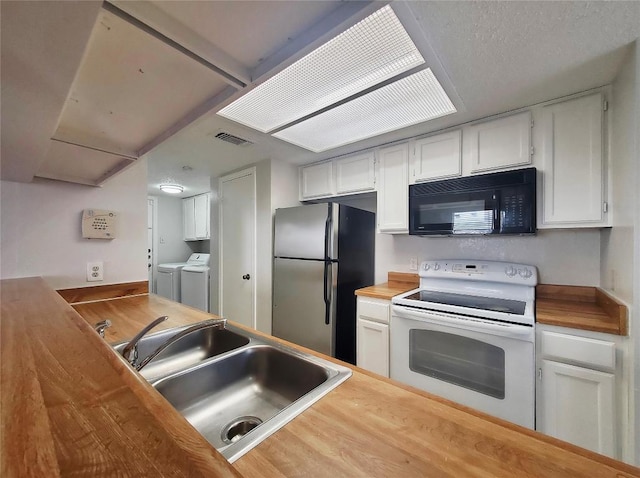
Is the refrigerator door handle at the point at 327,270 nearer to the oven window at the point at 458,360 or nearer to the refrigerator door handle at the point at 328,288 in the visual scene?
the refrigerator door handle at the point at 328,288

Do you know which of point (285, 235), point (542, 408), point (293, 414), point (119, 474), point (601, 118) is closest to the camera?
point (119, 474)

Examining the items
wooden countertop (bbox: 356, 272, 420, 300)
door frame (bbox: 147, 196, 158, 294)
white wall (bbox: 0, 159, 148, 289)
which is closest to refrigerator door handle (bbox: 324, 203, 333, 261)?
wooden countertop (bbox: 356, 272, 420, 300)

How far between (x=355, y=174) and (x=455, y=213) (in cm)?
104

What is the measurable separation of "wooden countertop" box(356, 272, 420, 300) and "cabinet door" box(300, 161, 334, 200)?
3.54 feet

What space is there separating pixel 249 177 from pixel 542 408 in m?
3.11

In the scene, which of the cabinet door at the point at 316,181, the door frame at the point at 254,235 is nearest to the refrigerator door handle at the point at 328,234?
the cabinet door at the point at 316,181

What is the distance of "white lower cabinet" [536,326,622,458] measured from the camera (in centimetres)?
127

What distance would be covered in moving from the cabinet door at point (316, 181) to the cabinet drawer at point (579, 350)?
2049mm

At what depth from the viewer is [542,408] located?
1.42 m

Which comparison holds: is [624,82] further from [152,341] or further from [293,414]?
[152,341]

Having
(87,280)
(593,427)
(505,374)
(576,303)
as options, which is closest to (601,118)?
(576,303)

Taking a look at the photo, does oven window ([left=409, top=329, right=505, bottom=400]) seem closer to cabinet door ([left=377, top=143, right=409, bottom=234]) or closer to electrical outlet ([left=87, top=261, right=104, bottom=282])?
cabinet door ([left=377, top=143, right=409, bottom=234])

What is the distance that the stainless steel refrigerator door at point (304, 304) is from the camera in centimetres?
226

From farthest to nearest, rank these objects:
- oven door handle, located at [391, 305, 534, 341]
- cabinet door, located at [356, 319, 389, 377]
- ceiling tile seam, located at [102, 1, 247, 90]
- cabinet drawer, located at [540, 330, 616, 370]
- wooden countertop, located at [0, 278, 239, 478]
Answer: cabinet door, located at [356, 319, 389, 377], oven door handle, located at [391, 305, 534, 341], cabinet drawer, located at [540, 330, 616, 370], ceiling tile seam, located at [102, 1, 247, 90], wooden countertop, located at [0, 278, 239, 478]
